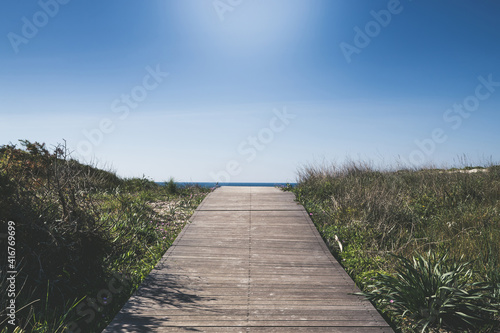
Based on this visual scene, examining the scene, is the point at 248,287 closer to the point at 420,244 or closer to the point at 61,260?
the point at 61,260

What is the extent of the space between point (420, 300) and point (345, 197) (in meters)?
4.57

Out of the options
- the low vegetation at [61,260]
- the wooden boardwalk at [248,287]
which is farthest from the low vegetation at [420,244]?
the low vegetation at [61,260]

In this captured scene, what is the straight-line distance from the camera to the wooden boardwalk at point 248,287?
3498 mm

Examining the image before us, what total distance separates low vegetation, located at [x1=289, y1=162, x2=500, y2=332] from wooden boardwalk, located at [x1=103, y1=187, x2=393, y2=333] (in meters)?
0.38

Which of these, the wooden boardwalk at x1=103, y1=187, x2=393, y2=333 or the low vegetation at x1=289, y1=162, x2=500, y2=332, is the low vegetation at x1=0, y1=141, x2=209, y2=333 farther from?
the low vegetation at x1=289, y1=162, x2=500, y2=332

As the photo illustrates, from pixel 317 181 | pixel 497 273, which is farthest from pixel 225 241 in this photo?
pixel 317 181

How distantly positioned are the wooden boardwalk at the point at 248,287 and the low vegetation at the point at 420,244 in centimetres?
38

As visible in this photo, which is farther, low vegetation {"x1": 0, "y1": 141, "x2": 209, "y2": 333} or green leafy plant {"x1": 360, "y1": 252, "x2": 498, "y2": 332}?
low vegetation {"x1": 0, "y1": 141, "x2": 209, "y2": 333}

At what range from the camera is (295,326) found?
344cm

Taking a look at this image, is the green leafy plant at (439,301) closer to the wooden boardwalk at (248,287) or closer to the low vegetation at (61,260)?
the wooden boardwalk at (248,287)

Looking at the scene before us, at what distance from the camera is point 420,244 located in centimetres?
613

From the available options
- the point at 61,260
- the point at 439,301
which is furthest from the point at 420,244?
the point at 61,260

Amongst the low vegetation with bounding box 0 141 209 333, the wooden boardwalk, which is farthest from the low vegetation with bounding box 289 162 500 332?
the low vegetation with bounding box 0 141 209 333

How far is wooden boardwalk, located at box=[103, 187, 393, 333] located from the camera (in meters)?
3.50
